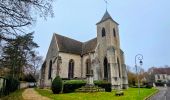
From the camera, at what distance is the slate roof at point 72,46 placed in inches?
1213

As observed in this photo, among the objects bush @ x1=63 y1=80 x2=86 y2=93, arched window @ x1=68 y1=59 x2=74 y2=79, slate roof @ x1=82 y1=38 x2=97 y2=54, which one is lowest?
bush @ x1=63 y1=80 x2=86 y2=93

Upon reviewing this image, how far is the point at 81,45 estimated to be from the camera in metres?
35.8

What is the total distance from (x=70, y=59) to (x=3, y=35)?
77.3 ft

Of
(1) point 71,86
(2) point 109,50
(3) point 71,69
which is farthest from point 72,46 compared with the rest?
(1) point 71,86

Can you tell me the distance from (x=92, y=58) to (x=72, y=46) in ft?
17.7

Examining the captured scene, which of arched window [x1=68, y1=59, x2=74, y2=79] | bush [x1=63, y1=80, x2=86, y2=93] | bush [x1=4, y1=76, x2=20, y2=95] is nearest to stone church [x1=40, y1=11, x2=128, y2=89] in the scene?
arched window [x1=68, y1=59, x2=74, y2=79]

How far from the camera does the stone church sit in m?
28.6

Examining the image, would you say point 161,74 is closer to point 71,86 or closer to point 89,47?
point 89,47

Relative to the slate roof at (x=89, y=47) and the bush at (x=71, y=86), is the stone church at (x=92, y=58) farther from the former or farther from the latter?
the bush at (x=71, y=86)

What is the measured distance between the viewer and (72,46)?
108 ft

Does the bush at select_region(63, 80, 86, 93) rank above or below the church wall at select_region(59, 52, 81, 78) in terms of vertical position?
below

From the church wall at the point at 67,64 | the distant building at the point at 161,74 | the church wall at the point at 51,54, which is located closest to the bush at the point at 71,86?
the church wall at the point at 67,64

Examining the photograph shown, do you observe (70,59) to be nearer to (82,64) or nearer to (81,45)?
(82,64)

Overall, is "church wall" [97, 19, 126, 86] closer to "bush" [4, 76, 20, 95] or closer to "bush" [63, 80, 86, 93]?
"bush" [63, 80, 86, 93]
